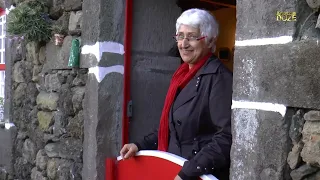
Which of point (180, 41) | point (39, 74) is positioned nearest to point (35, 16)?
point (39, 74)

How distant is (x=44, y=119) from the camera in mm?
3898

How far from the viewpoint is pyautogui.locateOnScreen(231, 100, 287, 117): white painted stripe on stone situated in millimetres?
1841

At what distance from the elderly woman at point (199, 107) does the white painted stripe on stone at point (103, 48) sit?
0.83 metres

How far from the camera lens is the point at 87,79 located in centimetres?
337

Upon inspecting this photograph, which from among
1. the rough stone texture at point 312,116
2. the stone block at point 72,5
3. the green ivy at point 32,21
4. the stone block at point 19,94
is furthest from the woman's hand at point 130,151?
the stone block at point 19,94

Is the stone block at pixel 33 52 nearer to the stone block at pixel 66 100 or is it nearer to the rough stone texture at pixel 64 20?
the rough stone texture at pixel 64 20

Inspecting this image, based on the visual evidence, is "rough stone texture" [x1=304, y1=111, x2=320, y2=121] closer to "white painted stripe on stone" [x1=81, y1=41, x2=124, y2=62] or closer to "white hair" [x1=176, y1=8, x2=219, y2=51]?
"white hair" [x1=176, y1=8, x2=219, y2=51]

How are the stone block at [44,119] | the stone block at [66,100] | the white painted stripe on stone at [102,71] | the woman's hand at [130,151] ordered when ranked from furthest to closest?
the stone block at [44,119] → the stone block at [66,100] → the white painted stripe on stone at [102,71] → the woman's hand at [130,151]

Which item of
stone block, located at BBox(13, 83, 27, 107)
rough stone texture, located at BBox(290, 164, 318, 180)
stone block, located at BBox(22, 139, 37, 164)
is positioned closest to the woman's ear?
rough stone texture, located at BBox(290, 164, 318, 180)

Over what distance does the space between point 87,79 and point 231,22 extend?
2499 mm

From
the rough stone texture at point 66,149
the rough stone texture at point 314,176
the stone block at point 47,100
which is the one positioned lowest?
the rough stone texture at point 66,149

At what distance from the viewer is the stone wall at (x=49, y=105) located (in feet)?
11.6

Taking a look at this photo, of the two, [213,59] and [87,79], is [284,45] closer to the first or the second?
[213,59]

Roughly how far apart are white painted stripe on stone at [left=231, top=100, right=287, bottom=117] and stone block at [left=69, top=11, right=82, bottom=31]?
1.88m
